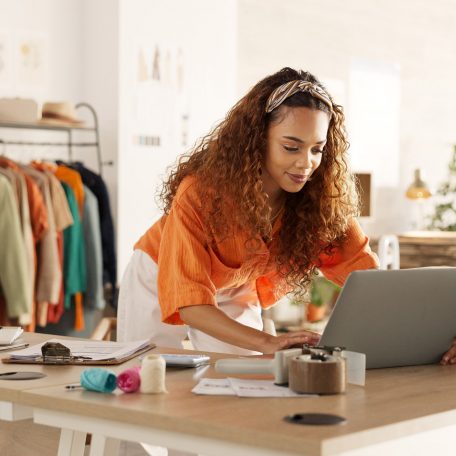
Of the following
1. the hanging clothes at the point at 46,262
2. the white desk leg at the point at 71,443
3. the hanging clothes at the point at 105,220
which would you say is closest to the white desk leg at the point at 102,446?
the white desk leg at the point at 71,443

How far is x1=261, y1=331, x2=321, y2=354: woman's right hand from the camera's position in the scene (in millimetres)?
2197

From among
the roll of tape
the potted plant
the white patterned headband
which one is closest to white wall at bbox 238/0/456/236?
the potted plant

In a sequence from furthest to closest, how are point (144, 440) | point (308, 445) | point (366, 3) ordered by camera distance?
point (366, 3)
point (144, 440)
point (308, 445)

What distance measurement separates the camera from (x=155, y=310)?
2928 mm

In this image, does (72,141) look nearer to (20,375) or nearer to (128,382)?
(20,375)

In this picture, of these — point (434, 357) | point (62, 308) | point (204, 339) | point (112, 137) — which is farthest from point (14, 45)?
point (434, 357)

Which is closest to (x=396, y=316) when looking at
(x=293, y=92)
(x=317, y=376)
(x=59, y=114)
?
(x=317, y=376)

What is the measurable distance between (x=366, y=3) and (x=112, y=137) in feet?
9.84

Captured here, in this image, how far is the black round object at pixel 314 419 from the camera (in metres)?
1.64

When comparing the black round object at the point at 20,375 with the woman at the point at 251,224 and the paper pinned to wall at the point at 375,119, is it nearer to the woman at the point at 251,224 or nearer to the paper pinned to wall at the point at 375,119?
the woman at the point at 251,224

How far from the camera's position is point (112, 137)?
236 inches

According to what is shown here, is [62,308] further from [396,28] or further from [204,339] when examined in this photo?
[396,28]

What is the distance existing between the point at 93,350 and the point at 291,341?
0.48 m

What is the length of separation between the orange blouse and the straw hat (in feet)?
8.93
